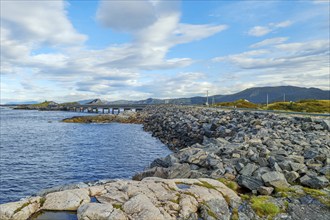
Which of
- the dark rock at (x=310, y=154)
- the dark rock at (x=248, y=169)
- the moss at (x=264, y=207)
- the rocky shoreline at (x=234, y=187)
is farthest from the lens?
the dark rock at (x=310, y=154)

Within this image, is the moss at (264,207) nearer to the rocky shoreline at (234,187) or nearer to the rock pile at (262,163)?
the rocky shoreline at (234,187)

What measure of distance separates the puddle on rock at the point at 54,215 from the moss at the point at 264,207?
523 cm

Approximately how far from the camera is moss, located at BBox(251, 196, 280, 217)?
27.4 feet

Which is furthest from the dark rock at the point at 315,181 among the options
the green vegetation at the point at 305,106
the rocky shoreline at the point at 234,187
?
the green vegetation at the point at 305,106

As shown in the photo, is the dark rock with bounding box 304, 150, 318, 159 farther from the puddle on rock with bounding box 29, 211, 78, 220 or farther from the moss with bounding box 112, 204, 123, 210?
the puddle on rock with bounding box 29, 211, 78, 220

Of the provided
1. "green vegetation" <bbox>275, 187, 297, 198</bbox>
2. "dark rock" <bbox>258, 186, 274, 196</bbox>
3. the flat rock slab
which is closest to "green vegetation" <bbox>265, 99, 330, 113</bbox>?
"green vegetation" <bbox>275, 187, 297, 198</bbox>

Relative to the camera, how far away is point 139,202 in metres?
7.29

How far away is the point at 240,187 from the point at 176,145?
22670 millimetres

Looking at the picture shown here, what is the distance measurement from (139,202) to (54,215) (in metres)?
2.10

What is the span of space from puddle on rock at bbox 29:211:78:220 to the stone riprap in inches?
4.8

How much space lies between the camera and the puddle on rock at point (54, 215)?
6812mm

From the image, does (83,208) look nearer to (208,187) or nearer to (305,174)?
(208,187)

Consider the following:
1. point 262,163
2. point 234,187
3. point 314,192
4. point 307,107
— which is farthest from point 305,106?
point 234,187

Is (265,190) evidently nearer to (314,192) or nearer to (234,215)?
(314,192)
